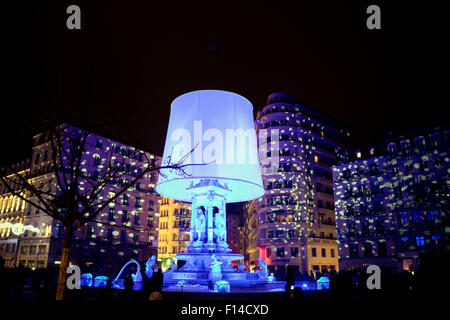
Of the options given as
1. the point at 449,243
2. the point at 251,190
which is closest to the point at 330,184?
the point at 449,243

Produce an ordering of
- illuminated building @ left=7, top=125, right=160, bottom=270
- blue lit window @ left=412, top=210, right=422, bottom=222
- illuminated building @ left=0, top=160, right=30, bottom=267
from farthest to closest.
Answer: illuminated building @ left=0, top=160, right=30, bottom=267, illuminated building @ left=7, top=125, right=160, bottom=270, blue lit window @ left=412, top=210, right=422, bottom=222

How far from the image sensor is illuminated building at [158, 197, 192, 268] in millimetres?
78312

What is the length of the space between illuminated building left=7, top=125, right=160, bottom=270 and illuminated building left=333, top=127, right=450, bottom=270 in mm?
32026

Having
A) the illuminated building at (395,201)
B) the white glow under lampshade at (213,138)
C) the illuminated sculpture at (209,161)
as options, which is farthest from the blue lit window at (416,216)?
the white glow under lampshade at (213,138)

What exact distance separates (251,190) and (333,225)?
44.9 meters

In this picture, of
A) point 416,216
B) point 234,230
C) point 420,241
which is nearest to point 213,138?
point 420,241

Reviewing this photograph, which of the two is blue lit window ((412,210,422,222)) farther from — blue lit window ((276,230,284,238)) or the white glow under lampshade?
the white glow under lampshade

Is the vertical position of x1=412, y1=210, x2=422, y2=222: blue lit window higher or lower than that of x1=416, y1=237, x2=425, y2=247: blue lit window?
higher

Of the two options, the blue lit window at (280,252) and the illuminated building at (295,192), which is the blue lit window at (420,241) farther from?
the blue lit window at (280,252)

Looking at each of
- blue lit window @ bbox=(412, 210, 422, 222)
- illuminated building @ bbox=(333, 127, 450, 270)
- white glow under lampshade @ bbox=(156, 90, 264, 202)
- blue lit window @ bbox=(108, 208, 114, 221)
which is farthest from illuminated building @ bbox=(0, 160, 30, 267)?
blue lit window @ bbox=(412, 210, 422, 222)

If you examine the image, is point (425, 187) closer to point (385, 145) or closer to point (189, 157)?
point (385, 145)

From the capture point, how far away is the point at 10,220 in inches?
2243

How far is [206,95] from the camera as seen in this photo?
1895cm

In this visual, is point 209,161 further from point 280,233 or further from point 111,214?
point 111,214
